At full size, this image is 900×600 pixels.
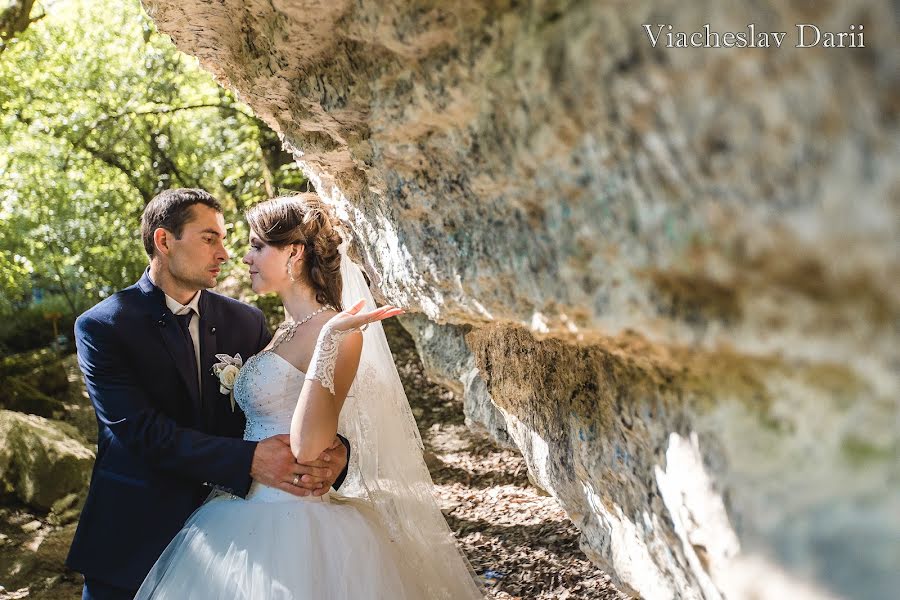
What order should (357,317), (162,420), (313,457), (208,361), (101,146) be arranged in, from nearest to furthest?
(357,317) < (313,457) < (162,420) < (208,361) < (101,146)

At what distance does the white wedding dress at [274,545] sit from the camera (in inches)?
120

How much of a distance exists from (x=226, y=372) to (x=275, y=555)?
36.4 inches

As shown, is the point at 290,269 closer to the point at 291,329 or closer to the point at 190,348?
the point at 291,329

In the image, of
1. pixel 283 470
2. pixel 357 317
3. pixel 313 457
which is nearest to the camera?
pixel 357 317

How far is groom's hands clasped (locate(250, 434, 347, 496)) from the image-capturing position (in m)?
3.30

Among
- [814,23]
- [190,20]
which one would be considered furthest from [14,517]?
[814,23]

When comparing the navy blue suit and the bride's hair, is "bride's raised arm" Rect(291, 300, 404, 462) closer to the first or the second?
the navy blue suit

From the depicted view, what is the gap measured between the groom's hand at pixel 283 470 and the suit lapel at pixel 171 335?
563 millimetres

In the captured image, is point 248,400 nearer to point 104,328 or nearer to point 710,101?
point 104,328

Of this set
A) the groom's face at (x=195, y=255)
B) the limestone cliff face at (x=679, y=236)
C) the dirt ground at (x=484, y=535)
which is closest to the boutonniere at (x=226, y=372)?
the groom's face at (x=195, y=255)

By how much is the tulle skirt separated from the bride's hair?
956 mm

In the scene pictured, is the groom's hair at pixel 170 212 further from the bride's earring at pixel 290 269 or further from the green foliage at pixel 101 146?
the green foliage at pixel 101 146

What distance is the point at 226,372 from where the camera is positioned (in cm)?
361
